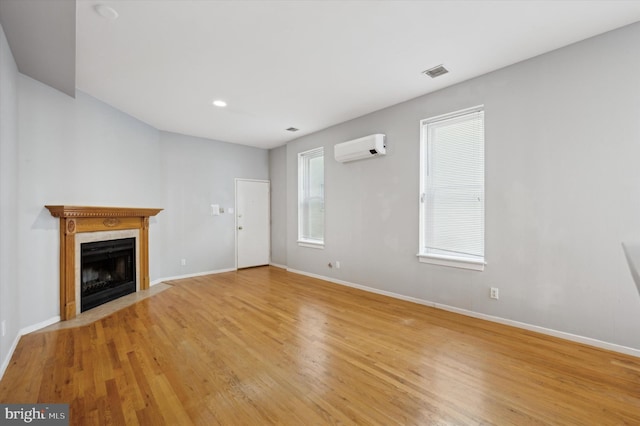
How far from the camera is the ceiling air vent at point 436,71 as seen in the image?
9.81 feet

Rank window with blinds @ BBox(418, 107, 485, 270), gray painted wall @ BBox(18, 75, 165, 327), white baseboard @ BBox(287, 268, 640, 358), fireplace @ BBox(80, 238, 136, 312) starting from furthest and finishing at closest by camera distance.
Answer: fireplace @ BBox(80, 238, 136, 312)
window with blinds @ BBox(418, 107, 485, 270)
gray painted wall @ BBox(18, 75, 165, 327)
white baseboard @ BBox(287, 268, 640, 358)

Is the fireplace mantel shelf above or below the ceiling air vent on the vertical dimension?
below

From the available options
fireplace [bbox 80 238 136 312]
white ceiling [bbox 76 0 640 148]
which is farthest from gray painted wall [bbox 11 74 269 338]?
white ceiling [bbox 76 0 640 148]

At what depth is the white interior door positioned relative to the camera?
20.2ft

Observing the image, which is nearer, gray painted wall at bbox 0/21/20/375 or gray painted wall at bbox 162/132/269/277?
gray painted wall at bbox 0/21/20/375

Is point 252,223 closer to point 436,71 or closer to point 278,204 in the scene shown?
point 278,204

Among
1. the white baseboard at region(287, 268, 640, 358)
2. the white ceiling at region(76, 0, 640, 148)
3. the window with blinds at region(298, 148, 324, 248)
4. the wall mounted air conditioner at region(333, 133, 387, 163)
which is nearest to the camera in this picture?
the white ceiling at region(76, 0, 640, 148)

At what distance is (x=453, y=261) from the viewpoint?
3.37 metres

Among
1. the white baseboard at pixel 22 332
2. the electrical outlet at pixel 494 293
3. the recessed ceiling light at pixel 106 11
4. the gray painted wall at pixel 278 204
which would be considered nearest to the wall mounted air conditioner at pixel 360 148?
the gray painted wall at pixel 278 204

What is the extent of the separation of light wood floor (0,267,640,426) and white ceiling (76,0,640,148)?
2.71m

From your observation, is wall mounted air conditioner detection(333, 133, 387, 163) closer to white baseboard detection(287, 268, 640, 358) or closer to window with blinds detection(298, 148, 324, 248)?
window with blinds detection(298, 148, 324, 248)

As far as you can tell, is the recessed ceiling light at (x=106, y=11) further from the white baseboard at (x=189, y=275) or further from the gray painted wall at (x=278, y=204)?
the gray painted wall at (x=278, y=204)

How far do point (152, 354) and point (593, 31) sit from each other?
4.71 m

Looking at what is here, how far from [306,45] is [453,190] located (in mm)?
2352
